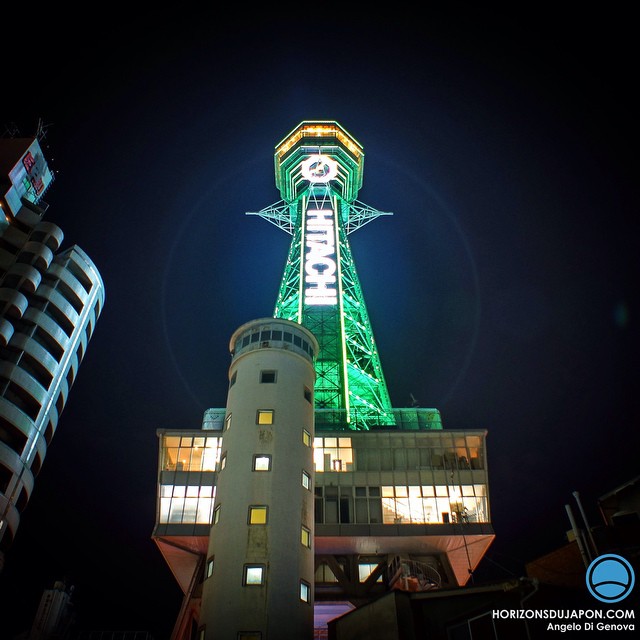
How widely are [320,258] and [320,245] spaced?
129 inches

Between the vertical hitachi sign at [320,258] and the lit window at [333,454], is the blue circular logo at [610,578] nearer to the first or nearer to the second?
the lit window at [333,454]

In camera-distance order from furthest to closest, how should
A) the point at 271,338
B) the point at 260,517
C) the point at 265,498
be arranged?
the point at 271,338 < the point at 265,498 < the point at 260,517

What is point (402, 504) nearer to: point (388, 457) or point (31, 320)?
point (388, 457)

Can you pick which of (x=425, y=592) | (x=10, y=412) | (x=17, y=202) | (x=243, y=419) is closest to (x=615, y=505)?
(x=425, y=592)

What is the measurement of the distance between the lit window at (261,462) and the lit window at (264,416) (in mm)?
2815

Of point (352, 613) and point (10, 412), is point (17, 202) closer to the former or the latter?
point (10, 412)

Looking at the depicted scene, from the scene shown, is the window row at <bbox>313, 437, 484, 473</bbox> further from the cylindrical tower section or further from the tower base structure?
the cylindrical tower section

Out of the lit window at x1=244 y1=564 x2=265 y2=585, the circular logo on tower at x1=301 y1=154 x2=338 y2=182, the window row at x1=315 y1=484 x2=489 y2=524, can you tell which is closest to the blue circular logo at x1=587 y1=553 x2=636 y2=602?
the lit window at x1=244 y1=564 x2=265 y2=585

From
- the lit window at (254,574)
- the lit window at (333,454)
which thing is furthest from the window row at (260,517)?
the lit window at (333,454)

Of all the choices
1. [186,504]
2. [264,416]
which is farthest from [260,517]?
[186,504]

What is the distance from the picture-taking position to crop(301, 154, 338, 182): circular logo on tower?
96.9 m

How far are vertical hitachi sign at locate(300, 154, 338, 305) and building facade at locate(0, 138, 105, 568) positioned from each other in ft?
96.3

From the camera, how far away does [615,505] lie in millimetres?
36625

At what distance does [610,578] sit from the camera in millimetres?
24516
